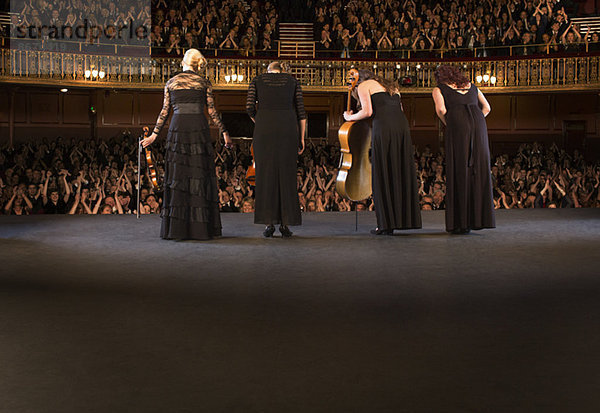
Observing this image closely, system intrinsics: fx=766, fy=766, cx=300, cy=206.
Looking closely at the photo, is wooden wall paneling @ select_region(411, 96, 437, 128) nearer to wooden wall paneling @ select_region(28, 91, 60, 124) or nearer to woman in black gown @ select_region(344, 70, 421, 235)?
wooden wall paneling @ select_region(28, 91, 60, 124)

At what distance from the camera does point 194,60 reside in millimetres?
5953

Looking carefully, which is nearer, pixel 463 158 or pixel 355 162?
pixel 463 158

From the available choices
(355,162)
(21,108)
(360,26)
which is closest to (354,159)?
(355,162)

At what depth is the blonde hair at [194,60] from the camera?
234 inches

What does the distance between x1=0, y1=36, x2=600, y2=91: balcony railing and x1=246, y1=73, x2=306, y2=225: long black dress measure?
12275mm

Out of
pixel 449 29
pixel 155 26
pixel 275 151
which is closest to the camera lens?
pixel 275 151

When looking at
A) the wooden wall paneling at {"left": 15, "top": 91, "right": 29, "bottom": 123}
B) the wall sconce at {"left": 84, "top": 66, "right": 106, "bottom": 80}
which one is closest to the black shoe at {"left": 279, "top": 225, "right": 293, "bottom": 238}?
the wall sconce at {"left": 84, "top": 66, "right": 106, "bottom": 80}

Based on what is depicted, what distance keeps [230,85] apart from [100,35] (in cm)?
338

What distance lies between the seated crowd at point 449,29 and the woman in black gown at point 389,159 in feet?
40.6

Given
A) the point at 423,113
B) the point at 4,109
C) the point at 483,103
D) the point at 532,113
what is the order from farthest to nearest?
1. the point at 423,113
2. the point at 532,113
3. the point at 4,109
4. the point at 483,103

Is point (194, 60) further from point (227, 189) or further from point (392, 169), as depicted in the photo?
point (227, 189)

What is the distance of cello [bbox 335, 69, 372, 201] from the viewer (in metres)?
6.30

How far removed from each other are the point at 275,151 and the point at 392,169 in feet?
3.16

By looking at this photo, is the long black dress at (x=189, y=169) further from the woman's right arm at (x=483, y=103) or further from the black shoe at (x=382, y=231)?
the woman's right arm at (x=483, y=103)
